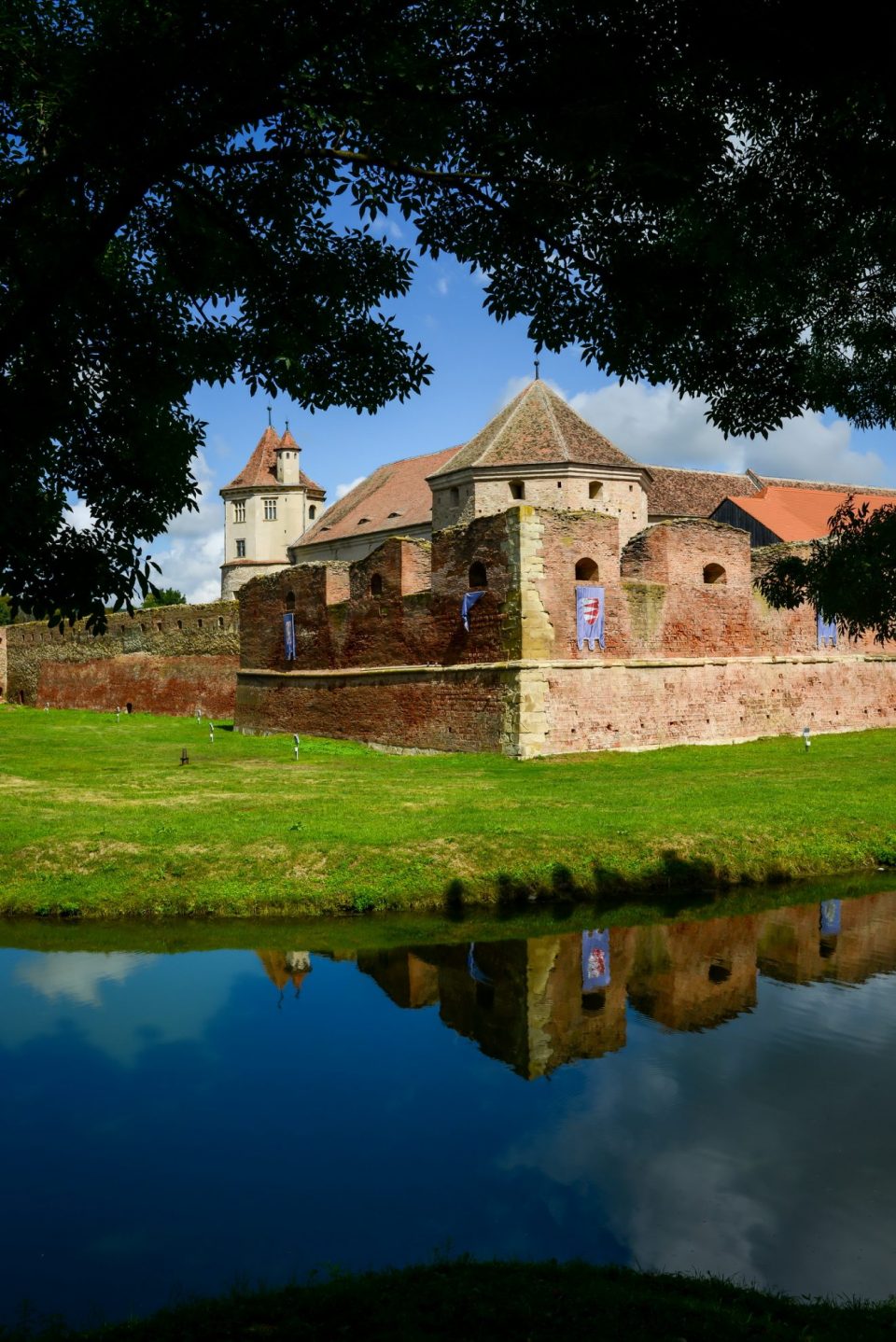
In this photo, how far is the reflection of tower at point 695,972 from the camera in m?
8.86

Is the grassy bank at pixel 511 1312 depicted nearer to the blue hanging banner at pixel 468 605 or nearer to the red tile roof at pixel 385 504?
the blue hanging banner at pixel 468 605

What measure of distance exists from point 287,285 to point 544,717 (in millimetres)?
12973

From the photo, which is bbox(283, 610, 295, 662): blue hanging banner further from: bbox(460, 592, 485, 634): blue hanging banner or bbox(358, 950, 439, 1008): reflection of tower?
bbox(358, 950, 439, 1008): reflection of tower

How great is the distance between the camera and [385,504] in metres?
50.8

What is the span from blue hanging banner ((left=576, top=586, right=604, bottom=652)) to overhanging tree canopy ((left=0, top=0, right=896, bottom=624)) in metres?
12.2

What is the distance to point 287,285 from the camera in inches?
292

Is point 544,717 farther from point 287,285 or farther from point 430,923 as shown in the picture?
point 287,285

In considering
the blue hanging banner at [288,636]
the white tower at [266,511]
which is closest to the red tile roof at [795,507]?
the blue hanging banner at [288,636]

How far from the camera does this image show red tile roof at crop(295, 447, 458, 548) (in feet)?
158

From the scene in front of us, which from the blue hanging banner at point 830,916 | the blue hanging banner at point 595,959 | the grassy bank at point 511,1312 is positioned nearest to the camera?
the grassy bank at point 511,1312

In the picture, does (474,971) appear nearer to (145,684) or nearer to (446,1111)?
(446,1111)

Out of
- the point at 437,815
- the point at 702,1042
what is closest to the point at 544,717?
the point at 437,815

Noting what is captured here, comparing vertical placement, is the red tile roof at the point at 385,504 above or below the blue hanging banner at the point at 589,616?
above

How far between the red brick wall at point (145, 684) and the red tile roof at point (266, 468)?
26.8m
